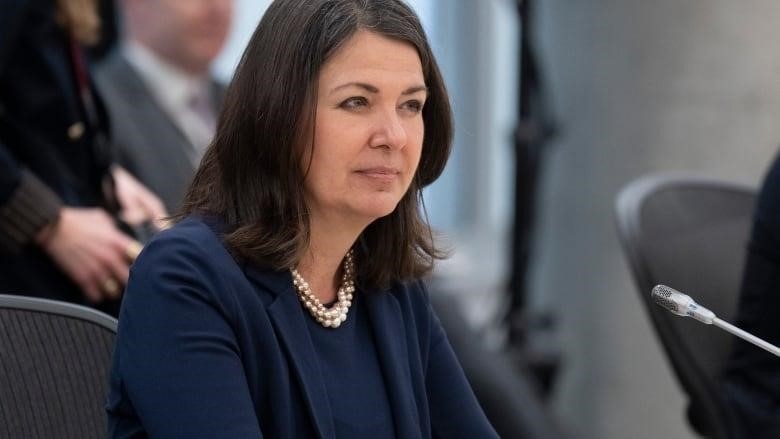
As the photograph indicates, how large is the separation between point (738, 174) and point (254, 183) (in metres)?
1.93

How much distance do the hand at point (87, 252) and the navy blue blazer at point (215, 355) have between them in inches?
29.5

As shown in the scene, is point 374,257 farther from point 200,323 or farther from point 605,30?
point 605,30

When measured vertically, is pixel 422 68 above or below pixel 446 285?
above

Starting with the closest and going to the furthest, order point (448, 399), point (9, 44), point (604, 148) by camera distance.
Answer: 1. point (448, 399)
2. point (9, 44)
3. point (604, 148)

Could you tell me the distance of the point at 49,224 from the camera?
72.4 inches

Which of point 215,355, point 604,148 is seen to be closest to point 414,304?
point 215,355

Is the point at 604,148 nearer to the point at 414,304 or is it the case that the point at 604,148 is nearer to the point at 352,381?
the point at 414,304

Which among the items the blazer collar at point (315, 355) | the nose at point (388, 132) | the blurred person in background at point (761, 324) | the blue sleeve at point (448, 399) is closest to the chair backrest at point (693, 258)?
the blurred person in background at point (761, 324)

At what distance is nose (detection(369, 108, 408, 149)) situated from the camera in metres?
1.16

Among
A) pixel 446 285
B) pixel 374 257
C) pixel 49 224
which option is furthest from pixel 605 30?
Answer: pixel 374 257

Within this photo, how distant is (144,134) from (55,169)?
2.12 feet

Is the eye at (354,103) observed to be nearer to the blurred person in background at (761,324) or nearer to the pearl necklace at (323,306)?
the pearl necklace at (323,306)

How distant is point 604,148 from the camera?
126 inches

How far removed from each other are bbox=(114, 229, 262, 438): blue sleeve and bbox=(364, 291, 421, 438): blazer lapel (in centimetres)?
19
